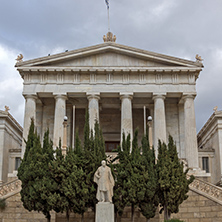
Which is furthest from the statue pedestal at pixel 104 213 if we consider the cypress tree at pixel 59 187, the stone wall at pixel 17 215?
the stone wall at pixel 17 215

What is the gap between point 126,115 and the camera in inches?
1383

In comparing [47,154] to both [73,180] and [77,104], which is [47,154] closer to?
[73,180]

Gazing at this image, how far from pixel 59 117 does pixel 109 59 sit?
7.01 metres

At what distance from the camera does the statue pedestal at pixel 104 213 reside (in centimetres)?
1911

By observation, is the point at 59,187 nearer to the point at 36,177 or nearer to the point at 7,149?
the point at 36,177

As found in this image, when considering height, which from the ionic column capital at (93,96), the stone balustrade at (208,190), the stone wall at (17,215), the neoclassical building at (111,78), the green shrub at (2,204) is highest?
the neoclassical building at (111,78)

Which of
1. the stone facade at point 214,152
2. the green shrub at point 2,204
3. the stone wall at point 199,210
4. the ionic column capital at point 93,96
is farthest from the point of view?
the stone facade at point 214,152

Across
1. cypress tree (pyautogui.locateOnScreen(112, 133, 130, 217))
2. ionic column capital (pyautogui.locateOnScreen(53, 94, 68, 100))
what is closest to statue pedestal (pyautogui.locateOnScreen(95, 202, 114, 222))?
cypress tree (pyautogui.locateOnScreen(112, 133, 130, 217))

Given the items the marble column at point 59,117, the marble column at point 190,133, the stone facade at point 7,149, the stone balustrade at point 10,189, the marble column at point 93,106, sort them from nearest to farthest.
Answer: the stone balustrade at point 10,189 < the marble column at point 190,133 < the marble column at point 59,117 < the marble column at point 93,106 < the stone facade at point 7,149

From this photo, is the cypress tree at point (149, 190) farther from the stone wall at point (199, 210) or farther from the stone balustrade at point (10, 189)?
the stone balustrade at point (10, 189)

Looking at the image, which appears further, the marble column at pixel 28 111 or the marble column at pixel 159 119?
the marble column at pixel 28 111

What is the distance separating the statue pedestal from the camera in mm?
19109

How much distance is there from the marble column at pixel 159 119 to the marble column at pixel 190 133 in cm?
196

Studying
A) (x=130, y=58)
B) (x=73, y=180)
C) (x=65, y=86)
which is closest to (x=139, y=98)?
(x=130, y=58)
